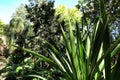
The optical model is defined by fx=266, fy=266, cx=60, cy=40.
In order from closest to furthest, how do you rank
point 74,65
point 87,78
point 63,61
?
point 87,78, point 74,65, point 63,61

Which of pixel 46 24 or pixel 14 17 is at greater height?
pixel 14 17

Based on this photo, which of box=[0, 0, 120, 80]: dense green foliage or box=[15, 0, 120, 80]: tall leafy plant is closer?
box=[15, 0, 120, 80]: tall leafy plant

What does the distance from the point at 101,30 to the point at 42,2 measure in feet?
44.2

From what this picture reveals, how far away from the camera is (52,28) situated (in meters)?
14.8

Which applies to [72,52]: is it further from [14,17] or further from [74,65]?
[14,17]

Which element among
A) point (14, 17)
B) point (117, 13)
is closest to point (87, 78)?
point (117, 13)

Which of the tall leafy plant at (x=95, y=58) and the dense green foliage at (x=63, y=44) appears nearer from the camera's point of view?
the tall leafy plant at (x=95, y=58)

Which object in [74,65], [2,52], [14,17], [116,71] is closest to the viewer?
[116,71]

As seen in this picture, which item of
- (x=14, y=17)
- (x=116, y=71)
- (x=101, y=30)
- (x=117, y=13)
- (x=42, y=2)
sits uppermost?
(x=14, y=17)

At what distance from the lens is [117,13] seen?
47.1 ft

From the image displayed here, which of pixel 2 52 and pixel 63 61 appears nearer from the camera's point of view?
pixel 63 61

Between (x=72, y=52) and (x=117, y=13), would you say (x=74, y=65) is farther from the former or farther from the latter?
(x=117, y=13)

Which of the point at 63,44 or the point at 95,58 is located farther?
the point at 63,44

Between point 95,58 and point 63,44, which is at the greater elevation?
point 63,44
